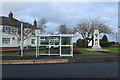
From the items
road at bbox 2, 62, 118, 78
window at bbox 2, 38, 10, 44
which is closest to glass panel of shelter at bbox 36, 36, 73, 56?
road at bbox 2, 62, 118, 78

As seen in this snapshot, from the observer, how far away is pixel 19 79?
698 centimetres

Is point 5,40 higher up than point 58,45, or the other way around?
point 5,40

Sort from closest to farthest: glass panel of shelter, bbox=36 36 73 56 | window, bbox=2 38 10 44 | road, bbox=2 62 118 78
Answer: road, bbox=2 62 118 78
glass panel of shelter, bbox=36 36 73 56
window, bbox=2 38 10 44

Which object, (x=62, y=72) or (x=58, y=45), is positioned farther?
(x=58, y=45)

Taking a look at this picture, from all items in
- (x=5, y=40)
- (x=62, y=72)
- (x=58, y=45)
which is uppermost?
(x=5, y=40)

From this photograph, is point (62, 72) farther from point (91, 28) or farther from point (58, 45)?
point (91, 28)

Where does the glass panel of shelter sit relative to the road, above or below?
above

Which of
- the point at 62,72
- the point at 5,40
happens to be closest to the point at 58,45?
the point at 62,72

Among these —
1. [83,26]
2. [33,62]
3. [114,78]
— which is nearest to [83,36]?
[83,26]

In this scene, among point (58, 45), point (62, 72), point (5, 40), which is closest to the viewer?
point (62, 72)

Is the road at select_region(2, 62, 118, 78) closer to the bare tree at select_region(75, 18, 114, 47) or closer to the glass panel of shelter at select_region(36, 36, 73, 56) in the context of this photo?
the glass panel of shelter at select_region(36, 36, 73, 56)

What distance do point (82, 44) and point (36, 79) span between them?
33.9 metres

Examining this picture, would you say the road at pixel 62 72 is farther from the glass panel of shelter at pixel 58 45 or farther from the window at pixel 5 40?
the window at pixel 5 40

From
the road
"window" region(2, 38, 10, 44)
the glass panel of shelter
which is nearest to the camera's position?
the road
